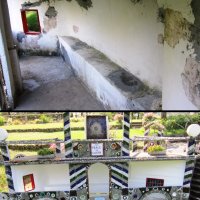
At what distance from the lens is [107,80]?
643 centimetres

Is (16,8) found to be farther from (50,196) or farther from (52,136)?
(50,196)

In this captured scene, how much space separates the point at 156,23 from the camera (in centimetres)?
583

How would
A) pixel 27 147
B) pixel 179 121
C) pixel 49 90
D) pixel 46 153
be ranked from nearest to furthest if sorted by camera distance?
pixel 46 153 < pixel 49 90 < pixel 27 147 < pixel 179 121

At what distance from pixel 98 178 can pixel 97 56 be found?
86.8 inches

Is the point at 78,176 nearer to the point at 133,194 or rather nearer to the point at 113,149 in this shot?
the point at 113,149

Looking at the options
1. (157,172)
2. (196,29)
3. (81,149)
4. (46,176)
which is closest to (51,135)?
(46,176)

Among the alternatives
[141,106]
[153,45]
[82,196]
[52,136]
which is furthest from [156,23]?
[82,196]

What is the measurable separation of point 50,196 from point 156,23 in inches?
135

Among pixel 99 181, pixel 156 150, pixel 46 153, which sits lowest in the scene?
pixel 99 181

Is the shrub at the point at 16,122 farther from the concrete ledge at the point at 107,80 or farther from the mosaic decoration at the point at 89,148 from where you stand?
the concrete ledge at the point at 107,80

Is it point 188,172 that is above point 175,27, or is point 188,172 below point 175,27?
below

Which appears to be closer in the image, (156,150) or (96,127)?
(96,127)

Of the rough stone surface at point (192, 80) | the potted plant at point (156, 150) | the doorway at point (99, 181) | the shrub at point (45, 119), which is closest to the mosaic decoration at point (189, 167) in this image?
the potted plant at point (156, 150)

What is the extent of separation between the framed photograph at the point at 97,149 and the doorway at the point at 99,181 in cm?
33
